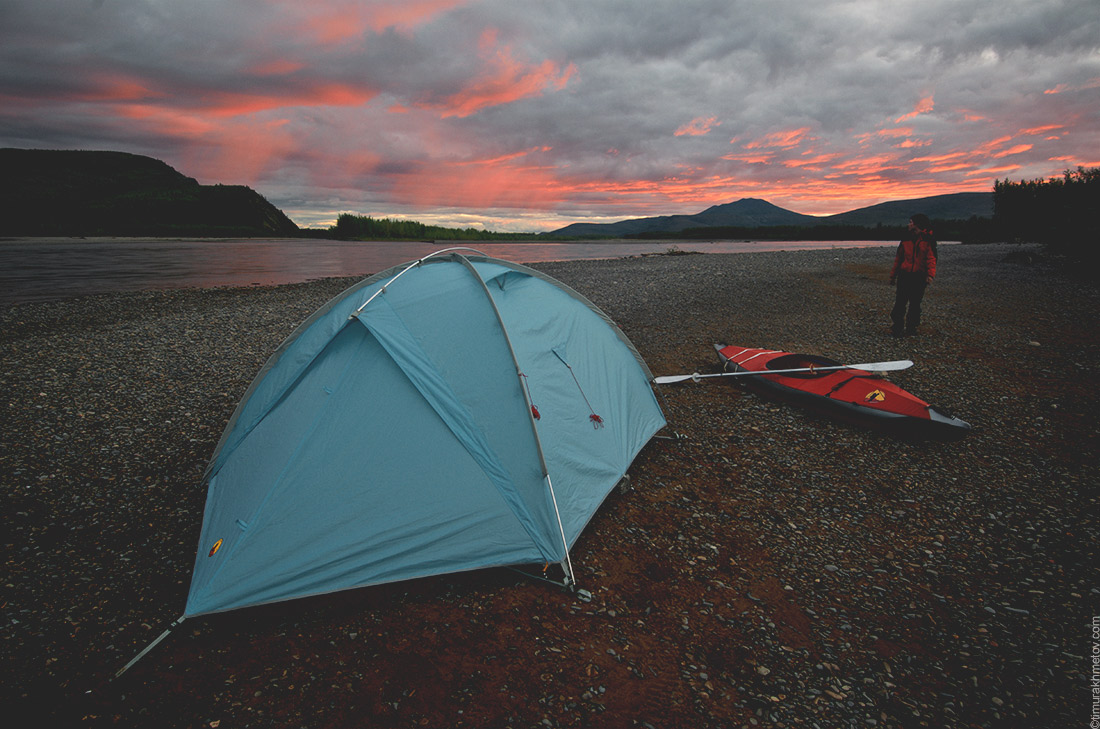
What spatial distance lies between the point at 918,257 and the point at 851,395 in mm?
6268

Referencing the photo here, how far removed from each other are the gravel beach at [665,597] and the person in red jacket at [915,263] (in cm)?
363

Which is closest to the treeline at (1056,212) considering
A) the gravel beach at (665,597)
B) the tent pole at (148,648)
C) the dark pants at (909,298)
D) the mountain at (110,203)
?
the dark pants at (909,298)

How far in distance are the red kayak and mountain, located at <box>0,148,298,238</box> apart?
4163 inches

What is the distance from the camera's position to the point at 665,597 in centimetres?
401

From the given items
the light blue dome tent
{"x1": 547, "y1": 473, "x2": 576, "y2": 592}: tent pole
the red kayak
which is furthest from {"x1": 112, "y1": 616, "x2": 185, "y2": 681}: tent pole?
the red kayak

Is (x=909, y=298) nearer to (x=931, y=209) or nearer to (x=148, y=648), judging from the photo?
(x=148, y=648)

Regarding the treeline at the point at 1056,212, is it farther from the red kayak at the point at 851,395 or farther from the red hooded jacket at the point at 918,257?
the red kayak at the point at 851,395

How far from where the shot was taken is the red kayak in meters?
6.43

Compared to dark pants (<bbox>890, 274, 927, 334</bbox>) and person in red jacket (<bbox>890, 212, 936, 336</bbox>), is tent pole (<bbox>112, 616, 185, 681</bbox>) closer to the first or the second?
person in red jacket (<bbox>890, 212, 936, 336</bbox>)

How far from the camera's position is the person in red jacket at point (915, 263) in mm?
10734

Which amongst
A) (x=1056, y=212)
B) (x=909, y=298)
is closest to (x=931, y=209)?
(x=1056, y=212)

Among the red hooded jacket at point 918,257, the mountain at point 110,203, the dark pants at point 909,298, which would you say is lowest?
the dark pants at point 909,298

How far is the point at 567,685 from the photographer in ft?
10.5

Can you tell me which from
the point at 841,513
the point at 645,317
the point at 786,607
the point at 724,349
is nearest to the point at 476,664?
the point at 786,607
